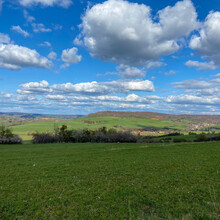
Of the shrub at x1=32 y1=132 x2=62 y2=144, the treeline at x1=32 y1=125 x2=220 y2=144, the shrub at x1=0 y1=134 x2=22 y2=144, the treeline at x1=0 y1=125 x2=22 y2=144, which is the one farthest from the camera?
the shrub at x1=32 y1=132 x2=62 y2=144

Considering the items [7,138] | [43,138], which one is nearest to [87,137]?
[43,138]

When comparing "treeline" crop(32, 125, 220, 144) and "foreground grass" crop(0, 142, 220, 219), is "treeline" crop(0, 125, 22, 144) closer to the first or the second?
"treeline" crop(32, 125, 220, 144)

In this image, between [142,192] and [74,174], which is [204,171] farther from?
[74,174]

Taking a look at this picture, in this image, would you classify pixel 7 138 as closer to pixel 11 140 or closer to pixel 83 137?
pixel 11 140

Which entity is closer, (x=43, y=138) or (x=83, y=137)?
(x=43, y=138)

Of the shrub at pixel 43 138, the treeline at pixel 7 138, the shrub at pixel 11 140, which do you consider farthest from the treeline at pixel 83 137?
the treeline at pixel 7 138

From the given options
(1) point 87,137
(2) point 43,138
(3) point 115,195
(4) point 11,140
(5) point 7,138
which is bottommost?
(1) point 87,137

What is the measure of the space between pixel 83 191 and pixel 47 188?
233 cm

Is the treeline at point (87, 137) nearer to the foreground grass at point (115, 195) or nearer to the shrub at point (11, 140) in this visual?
the shrub at point (11, 140)

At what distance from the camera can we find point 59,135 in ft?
242

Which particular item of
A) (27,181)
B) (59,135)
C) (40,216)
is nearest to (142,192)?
(40,216)

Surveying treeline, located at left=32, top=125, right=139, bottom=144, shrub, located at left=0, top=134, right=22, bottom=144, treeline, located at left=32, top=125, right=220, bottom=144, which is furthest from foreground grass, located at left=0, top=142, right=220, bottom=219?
shrub, located at left=0, top=134, right=22, bottom=144

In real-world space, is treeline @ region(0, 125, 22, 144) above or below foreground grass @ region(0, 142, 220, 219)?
below

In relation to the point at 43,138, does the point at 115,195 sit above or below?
above
